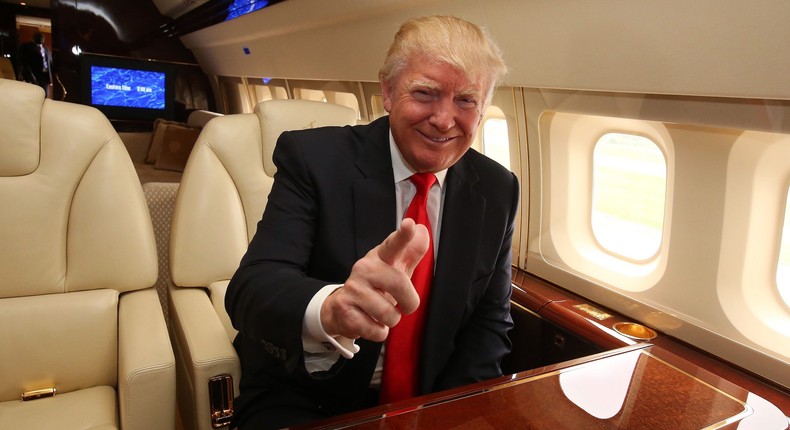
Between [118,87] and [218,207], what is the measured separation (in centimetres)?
592

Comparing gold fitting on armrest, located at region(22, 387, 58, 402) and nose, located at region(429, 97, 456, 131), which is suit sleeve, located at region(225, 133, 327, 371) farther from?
gold fitting on armrest, located at region(22, 387, 58, 402)

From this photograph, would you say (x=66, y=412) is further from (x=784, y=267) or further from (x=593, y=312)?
(x=784, y=267)

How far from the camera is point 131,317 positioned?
1.62 metres

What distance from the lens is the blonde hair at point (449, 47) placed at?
4.02ft

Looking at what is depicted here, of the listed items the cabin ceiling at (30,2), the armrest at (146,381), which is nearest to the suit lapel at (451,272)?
the armrest at (146,381)

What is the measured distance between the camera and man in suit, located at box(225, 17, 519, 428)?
120cm

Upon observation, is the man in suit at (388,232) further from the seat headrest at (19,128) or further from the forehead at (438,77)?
the seat headrest at (19,128)

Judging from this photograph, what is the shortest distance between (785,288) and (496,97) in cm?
145

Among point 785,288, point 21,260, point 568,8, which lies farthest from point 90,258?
point 785,288

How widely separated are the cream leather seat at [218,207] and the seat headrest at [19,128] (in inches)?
17.9

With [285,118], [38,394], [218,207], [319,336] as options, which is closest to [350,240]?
[319,336]

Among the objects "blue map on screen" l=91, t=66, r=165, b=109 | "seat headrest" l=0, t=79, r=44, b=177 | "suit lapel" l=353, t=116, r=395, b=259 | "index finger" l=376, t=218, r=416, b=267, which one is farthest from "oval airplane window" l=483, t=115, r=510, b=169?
"blue map on screen" l=91, t=66, r=165, b=109

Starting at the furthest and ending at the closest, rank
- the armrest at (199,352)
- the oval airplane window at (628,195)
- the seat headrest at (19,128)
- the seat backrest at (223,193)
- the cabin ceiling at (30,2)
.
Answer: the cabin ceiling at (30,2) < the oval airplane window at (628,195) < the seat backrest at (223,193) < the seat headrest at (19,128) < the armrest at (199,352)

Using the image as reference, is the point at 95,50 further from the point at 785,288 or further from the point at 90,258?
the point at 785,288
